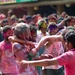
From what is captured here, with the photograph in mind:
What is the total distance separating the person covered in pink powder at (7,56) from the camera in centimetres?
689

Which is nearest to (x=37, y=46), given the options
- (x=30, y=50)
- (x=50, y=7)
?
(x=30, y=50)

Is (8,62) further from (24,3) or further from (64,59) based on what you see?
(24,3)

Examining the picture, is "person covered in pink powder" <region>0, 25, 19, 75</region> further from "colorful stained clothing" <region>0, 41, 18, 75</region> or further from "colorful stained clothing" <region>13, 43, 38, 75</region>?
"colorful stained clothing" <region>13, 43, 38, 75</region>

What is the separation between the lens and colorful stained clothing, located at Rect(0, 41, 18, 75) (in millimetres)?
6910

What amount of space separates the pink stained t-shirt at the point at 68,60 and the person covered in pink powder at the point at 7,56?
7.81ft

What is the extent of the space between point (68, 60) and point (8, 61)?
8.63 feet

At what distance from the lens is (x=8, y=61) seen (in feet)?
23.0

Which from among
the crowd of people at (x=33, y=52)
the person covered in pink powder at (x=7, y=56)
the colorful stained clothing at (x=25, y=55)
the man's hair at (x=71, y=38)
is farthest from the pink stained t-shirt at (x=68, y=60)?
the person covered in pink powder at (x=7, y=56)

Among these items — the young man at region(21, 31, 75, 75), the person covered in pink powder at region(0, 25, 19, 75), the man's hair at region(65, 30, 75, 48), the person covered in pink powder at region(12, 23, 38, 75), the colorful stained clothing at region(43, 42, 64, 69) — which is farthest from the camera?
the colorful stained clothing at region(43, 42, 64, 69)

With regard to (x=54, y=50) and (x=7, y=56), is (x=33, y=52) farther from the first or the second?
(x=54, y=50)

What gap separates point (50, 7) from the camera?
25.4 metres

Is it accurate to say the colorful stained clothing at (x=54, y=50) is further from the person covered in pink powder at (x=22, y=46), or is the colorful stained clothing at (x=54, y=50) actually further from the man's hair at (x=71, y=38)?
the man's hair at (x=71, y=38)

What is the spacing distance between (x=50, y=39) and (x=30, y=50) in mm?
441

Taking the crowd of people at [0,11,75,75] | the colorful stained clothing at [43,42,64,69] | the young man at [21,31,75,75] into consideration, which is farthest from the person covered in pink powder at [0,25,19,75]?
the young man at [21,31,75,75]
